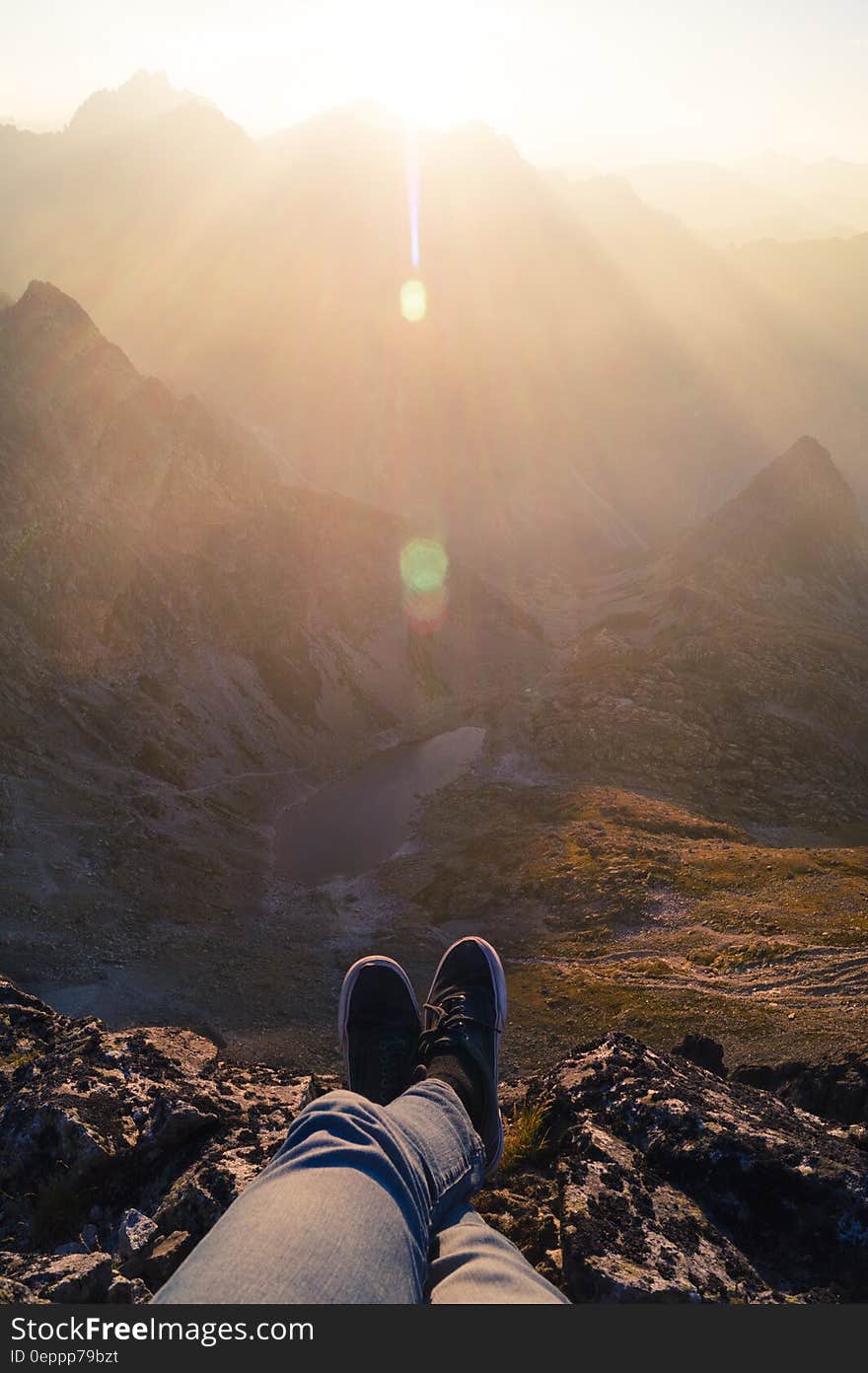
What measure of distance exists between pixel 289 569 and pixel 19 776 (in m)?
46.4

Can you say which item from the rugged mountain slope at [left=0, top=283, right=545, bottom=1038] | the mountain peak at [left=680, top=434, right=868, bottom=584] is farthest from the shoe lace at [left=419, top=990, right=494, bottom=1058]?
the mountain peak at [left=680, top=434, right=868, bottom=584]

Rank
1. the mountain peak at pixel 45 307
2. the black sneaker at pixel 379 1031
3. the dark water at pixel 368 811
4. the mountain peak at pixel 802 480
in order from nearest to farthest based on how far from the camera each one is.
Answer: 1. the black sneaker at pixel 379 1031
2. the dark water at pixel 368 811
3. the mountain peak at pixel 45 307
4. the mountain peak at pixel 802 480

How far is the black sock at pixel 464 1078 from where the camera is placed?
662cm

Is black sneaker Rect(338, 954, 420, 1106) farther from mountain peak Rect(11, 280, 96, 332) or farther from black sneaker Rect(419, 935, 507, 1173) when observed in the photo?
mountain peak Rect(11, 280, 96, 332)

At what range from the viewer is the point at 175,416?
87.0 m

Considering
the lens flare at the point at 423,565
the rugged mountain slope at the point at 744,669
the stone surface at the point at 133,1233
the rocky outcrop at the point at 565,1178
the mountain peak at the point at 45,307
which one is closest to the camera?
the rocky outcrop at the point at 565,1178

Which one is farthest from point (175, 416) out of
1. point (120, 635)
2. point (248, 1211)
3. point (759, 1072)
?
point (248, 1211)

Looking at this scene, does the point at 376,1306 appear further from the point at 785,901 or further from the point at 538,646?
the point at 538,646

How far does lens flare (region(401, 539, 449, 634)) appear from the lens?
10012cm

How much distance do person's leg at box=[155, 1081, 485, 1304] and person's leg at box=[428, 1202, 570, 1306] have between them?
4.4 inches

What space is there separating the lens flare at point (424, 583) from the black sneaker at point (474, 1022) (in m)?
89.2

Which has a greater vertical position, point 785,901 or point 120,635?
point 120,635

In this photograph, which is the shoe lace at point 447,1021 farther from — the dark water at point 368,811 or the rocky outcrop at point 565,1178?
the dark water at point 368,811

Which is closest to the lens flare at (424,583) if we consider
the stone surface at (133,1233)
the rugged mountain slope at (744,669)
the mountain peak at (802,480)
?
the rugged mountain slope at (744,669)
